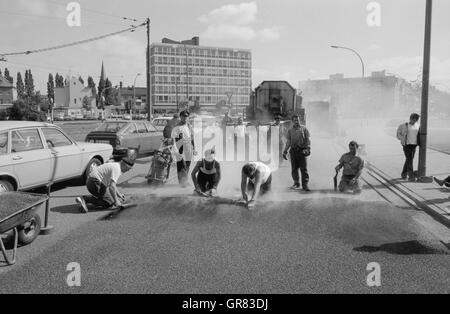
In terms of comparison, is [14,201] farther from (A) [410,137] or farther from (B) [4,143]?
(A) [410,137]

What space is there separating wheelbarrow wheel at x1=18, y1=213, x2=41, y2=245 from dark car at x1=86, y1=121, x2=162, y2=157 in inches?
255

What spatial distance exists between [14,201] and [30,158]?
2916mm

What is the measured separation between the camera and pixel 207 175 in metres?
8.49

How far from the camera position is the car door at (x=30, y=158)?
7922 mm

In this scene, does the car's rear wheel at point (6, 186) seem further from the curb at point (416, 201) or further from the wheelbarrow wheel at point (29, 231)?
the curb at point (416, 201)

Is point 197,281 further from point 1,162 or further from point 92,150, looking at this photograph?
point 92,150

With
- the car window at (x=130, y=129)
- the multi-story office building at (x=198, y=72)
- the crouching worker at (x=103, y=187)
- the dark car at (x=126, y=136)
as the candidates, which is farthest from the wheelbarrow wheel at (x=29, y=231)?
the multi-story office building at (x=198, y=72)

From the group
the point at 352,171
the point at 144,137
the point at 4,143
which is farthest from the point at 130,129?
the point at 352,171

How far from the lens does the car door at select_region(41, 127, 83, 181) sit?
8.96m

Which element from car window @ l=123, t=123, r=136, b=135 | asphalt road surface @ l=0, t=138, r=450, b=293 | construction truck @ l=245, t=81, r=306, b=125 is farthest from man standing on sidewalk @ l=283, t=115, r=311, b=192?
construction truck @ l=245, t=81, r=306, b=125

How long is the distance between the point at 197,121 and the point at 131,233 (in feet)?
53.8

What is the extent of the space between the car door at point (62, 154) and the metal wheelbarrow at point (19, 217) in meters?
3.16

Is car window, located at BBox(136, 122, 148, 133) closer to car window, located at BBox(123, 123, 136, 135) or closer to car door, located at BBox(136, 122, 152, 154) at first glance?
car door, located at BBox(136, 122, 152, 154)

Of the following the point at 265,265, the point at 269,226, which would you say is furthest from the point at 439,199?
the point at 265,265
